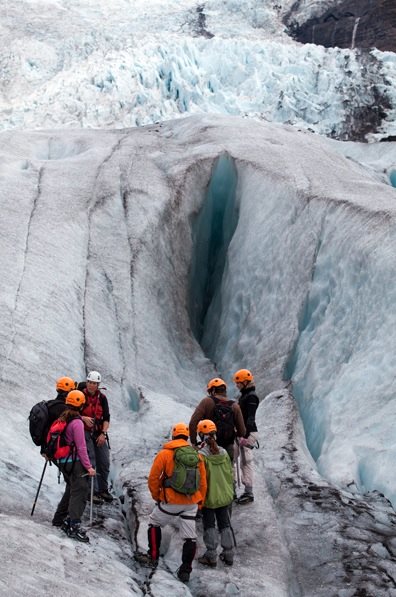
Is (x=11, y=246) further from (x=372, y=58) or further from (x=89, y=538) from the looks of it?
(x=372, y=58)

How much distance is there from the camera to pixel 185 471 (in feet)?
23.1

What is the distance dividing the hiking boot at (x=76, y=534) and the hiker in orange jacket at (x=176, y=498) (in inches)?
28.9

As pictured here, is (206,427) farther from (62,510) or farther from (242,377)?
(62,510)

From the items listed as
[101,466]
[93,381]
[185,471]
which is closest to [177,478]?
[185,471]

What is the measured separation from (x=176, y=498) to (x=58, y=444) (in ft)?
4.62

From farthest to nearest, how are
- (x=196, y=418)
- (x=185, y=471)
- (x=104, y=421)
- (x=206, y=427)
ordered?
(x=104, y=421), (x=196, y=418), (x=206, y=427), (x=185, y=471)

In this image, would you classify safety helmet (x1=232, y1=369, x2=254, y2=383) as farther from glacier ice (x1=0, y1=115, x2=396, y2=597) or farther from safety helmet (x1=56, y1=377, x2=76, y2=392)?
safety helmet (x1=56, y1=377, x2=76, y2=392)

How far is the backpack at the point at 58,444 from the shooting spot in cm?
741

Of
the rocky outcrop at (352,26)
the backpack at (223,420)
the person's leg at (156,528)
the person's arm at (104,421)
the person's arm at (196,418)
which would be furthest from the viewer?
the rocky outcrop at (352,26)

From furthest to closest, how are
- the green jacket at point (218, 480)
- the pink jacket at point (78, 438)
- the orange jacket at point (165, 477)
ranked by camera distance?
the green jacket at point (218, 480)
the pink jacket at point (78, 438)
the orange jacket at point (165, 477)

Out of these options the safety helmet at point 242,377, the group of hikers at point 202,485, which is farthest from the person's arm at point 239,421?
the safety helmet at point 242,377

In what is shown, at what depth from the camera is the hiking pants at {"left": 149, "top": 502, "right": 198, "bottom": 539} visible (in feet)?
23.6

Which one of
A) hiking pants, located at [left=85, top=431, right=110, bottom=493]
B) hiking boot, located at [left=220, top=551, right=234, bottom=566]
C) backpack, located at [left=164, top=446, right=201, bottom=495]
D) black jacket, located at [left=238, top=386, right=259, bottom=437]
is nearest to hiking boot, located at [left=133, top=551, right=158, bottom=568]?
hiking boot, located at [left=220, top=551, right=234, bottom=566]

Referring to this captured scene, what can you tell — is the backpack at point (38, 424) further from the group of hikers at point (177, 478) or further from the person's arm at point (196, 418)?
the person's arm at point (196, 418)
